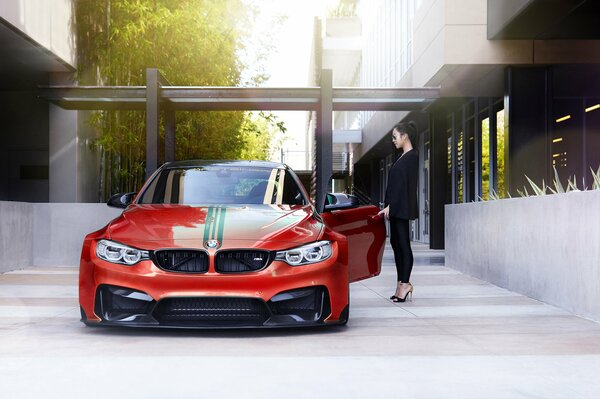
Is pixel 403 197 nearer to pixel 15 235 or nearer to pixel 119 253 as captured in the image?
pixel 119 253

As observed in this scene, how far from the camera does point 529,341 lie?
6324 mm

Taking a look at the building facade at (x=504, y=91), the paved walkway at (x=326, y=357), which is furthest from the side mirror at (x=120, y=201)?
the building facade at (x=504, y=91)

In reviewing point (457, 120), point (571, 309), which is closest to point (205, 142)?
point (457, 120)

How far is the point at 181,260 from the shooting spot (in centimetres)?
627

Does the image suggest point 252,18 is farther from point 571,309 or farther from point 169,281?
point 169,281

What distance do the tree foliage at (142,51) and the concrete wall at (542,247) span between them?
7.32 m

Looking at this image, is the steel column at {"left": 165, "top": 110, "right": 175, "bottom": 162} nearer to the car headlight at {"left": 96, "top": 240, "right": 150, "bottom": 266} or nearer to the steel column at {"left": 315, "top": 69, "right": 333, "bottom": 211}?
the steel column at {"left": 315, "top": 69, "right": 333, "bottom": 211}

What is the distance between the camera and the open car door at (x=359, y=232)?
7742mm

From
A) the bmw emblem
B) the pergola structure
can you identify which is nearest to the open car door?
the bmw emblem

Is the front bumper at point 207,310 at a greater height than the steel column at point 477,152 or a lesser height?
lesser

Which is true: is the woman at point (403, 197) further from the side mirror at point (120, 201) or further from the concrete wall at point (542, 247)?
the side mirror at point (120, 201)

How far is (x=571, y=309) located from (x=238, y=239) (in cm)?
365

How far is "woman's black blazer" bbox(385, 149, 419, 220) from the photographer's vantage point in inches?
336

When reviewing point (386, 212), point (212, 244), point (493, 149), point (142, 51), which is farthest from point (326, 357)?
point (493, 149)
